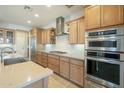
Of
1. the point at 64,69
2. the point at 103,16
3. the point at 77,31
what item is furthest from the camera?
the point at 64,69

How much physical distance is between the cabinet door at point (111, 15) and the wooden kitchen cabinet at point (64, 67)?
1.91 metres

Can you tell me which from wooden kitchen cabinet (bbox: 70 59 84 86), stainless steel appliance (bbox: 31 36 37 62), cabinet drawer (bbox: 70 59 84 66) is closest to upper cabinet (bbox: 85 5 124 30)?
cabinet drawer (bbox: 70 59 84 66)

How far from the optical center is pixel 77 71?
317 cm

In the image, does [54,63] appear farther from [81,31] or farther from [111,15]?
[111,15]

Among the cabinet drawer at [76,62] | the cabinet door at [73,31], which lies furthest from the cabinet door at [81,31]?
the cabinet drawer at [76,62]

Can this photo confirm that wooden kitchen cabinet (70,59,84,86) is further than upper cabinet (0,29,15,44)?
No

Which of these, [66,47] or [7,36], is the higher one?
[7,36]

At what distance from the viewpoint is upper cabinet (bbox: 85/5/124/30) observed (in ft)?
6.30

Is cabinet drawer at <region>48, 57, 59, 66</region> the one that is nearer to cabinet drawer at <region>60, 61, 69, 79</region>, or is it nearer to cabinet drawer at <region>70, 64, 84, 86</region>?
cabinet drawer at <region>60, 61, 69, 79</region>


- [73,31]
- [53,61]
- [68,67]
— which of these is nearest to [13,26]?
[53,61]

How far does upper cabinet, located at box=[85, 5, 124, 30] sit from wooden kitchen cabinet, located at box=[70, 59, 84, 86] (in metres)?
1.09

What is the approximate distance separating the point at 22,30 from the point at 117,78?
6.65 m

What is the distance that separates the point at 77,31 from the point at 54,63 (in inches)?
71.7
